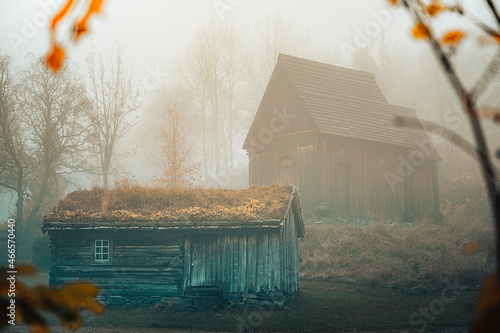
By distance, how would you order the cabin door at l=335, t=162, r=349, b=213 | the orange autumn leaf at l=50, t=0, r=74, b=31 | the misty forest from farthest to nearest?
the cabin door at l=335, t=162, r=349, b=213 < the misty forest < the orange autumn leaf at l=50, t=0, r=74, b=31

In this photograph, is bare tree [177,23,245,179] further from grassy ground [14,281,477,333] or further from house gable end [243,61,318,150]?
grassy ground [14,281,477,333]

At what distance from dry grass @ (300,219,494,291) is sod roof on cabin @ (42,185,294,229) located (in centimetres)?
593

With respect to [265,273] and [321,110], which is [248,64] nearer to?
[321,110]

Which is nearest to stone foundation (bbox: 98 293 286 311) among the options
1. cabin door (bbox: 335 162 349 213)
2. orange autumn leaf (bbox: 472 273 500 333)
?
cabin door (bbox: 335 162 349 213)

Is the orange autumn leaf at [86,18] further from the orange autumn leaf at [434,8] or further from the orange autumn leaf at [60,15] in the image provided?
the orange autumn leaf at [434,8]

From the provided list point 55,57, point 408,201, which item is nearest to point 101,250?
point 55,57

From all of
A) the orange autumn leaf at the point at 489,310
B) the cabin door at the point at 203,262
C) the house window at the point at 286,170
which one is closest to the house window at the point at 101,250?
the cabin door at the point at 203,262

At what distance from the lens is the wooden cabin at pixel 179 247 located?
48.4 feet

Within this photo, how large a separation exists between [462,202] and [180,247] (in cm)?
2647

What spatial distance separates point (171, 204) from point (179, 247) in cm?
178

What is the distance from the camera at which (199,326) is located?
517 inches

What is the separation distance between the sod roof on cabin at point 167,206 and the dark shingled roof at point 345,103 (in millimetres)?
9922

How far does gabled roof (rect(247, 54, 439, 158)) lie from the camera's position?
85.9 feet

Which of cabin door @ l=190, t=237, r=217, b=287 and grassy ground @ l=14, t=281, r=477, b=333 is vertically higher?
cabin door @ l=190, t=237, r=217, b=287
